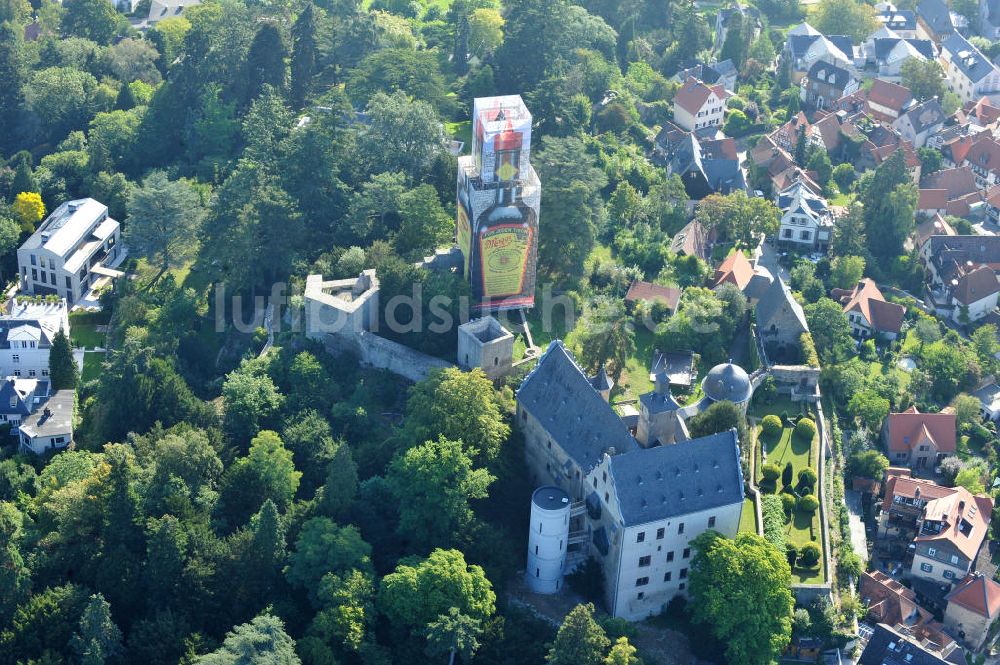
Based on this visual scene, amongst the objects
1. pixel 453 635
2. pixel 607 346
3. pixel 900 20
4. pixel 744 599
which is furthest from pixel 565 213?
pixel 900 20

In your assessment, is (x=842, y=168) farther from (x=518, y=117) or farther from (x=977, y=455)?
(x=518, y=117)

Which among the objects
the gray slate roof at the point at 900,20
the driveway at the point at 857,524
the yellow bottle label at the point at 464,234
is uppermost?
the yellow bottle label at the point at 464,234

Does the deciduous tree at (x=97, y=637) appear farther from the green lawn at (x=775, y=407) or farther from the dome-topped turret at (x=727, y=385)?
the green lawn at (x=775, y=407)

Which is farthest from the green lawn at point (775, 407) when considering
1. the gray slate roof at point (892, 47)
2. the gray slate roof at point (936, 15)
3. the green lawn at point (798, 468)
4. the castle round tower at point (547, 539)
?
the gray slate roof at point (936, 15)

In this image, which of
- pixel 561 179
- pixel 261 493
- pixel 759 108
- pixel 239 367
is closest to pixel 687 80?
pixel 759 108

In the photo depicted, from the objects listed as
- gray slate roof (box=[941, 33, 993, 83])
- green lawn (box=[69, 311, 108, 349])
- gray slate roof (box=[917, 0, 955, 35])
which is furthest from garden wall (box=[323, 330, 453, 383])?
gray slate roof (box=[917, 0, 955, 35])

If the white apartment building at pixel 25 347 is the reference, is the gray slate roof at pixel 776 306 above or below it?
above
